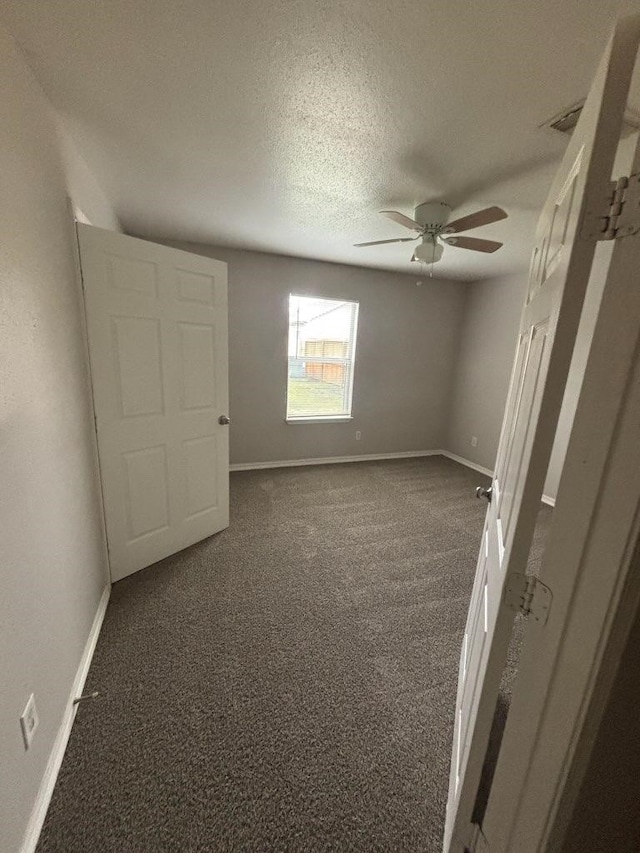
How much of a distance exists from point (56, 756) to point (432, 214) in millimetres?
3214

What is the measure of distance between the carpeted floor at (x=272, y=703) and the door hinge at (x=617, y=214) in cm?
174

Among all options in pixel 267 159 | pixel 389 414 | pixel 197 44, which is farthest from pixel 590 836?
pixel 389 414

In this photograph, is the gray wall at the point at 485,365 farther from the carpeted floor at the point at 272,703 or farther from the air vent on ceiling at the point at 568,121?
the air vent on ceiling at the point at 568,121

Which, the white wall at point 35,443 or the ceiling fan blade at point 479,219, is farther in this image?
the ceiling fan blade at point 479,219

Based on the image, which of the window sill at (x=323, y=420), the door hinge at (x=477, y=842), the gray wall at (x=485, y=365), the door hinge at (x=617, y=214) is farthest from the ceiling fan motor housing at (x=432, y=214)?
the door hinge at (x=477, y=842)

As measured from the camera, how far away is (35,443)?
1172mm

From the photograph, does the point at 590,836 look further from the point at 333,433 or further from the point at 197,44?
the point at 333,433

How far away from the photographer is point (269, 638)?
1.77 metres

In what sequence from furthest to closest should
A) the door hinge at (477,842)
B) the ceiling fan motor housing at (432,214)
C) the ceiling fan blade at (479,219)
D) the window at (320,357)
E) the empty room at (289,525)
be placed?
the window at (320,357) → the ceiling fan motor housing at (432,214) → the ceiling fan blade at (479,219) → the door hinge at (477,842) → the empty room at (289,525)

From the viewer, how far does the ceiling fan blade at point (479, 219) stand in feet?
5.64

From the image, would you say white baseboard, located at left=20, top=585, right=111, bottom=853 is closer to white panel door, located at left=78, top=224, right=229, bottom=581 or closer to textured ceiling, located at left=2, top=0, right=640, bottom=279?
white panel door, located at left=78, top=224, right=229, bottom=581

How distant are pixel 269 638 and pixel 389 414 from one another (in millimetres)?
3487

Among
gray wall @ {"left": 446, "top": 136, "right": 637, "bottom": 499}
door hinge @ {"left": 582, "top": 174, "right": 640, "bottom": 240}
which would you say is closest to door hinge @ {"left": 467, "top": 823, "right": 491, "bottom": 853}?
door hinge @ {"left": 582, "top": 174, "right": 640, "bottom": 240}

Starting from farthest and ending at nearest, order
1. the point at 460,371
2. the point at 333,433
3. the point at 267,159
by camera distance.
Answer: the point at 460,371 → the point at 333,433 → the point at 267,159
